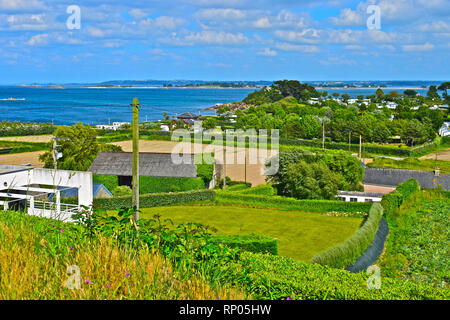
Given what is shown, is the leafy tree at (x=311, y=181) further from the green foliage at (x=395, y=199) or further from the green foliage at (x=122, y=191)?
the green foliage at (x=122, y=191)

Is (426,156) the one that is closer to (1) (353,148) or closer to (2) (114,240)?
(1) (353,148)

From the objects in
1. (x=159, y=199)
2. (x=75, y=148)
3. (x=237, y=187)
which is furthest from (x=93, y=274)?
(x=75, y=148)

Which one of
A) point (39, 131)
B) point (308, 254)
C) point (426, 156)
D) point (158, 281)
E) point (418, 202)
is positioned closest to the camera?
point (158, 281)

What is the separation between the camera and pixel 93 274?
461 centimetres

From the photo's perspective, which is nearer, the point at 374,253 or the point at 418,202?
the point at 374,253

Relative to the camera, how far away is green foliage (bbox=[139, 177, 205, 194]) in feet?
109

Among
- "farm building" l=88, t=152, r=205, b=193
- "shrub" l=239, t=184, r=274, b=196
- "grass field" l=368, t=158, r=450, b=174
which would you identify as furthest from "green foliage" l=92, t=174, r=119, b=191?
"grass field" l=368, t=158, r=450, b=174

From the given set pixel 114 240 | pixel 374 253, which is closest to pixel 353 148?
pixel 374 253

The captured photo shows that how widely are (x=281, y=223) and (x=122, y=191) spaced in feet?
38.0

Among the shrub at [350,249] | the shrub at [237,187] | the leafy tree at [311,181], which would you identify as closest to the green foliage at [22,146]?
the shrub at [237,187]

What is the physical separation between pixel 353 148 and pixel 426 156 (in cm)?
935

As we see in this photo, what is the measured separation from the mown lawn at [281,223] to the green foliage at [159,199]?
645 millimetres
